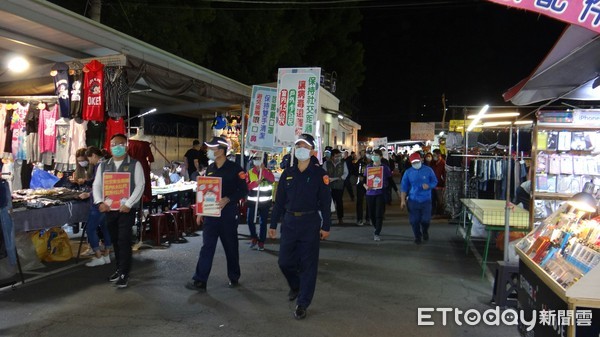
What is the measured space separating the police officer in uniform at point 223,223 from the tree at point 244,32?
36.4 ft

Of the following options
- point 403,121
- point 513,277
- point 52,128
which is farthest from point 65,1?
point 403,121

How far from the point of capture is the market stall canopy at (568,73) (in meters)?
4.32

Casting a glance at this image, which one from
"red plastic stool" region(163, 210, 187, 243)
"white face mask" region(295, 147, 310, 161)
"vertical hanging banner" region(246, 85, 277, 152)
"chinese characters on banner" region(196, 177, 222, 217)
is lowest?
"red plastic stool" region(163, 210, 187, 243)

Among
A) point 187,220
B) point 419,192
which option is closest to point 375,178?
point 419,192

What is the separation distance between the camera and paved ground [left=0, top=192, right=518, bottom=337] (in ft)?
16.1

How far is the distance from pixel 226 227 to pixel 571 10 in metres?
4.67

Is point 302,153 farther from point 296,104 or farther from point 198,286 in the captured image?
point 296,104

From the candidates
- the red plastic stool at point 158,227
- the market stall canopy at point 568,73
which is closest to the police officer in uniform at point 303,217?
the market stall canopy at point 568,73

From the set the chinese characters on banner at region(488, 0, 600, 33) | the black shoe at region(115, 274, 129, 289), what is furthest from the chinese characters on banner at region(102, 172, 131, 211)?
the chinese characters on banner at region(488, 0, 600, 33)

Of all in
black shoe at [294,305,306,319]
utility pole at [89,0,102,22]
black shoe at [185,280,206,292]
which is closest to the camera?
black shoe at [294,305,306,319]

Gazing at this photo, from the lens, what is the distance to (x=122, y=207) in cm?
613

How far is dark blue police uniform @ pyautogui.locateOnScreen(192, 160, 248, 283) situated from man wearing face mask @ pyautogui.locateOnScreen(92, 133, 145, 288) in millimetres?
982

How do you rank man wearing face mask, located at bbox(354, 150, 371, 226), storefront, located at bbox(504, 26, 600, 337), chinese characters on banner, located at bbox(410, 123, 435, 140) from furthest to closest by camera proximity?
chinese characters on banner, located at bbox(410, 123, 435, 140), man wearing face mask, located at bbox(354, 150, 371, 226), storefront, located at bbox(504, 26, 600, 337)

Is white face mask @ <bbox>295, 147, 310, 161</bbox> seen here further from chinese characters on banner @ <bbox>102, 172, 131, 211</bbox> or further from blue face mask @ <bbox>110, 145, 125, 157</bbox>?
blue face mask @ <bbox>110, 145, 125, 157</bbox>
